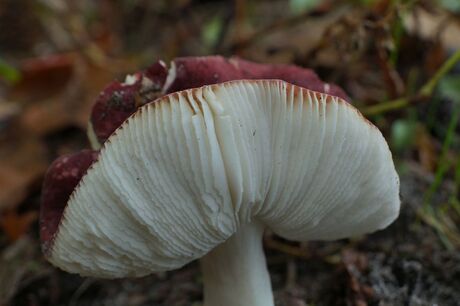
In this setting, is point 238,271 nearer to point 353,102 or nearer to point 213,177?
point 213,177

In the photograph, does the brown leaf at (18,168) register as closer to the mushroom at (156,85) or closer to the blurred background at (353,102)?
the blurred background at (353,102)

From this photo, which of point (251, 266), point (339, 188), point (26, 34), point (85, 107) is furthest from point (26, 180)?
point (26, 34)

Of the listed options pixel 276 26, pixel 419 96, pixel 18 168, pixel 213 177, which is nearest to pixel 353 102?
pixel 419 96

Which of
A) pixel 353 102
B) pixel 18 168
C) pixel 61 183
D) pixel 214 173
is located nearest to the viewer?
pixel 214 173

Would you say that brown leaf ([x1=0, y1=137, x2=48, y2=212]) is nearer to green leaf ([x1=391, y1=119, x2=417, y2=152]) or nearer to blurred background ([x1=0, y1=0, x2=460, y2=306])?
blurred background ([x1=0, y1=0, x2=460, y2=306])

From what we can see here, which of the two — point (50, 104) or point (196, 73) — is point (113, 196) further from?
point (50, 104)

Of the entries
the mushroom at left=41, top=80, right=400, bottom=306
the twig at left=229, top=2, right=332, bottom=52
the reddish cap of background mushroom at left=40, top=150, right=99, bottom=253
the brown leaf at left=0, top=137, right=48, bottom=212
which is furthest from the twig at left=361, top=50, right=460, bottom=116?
the brown leaf at left=0, top=137, right=48, bottom=212
